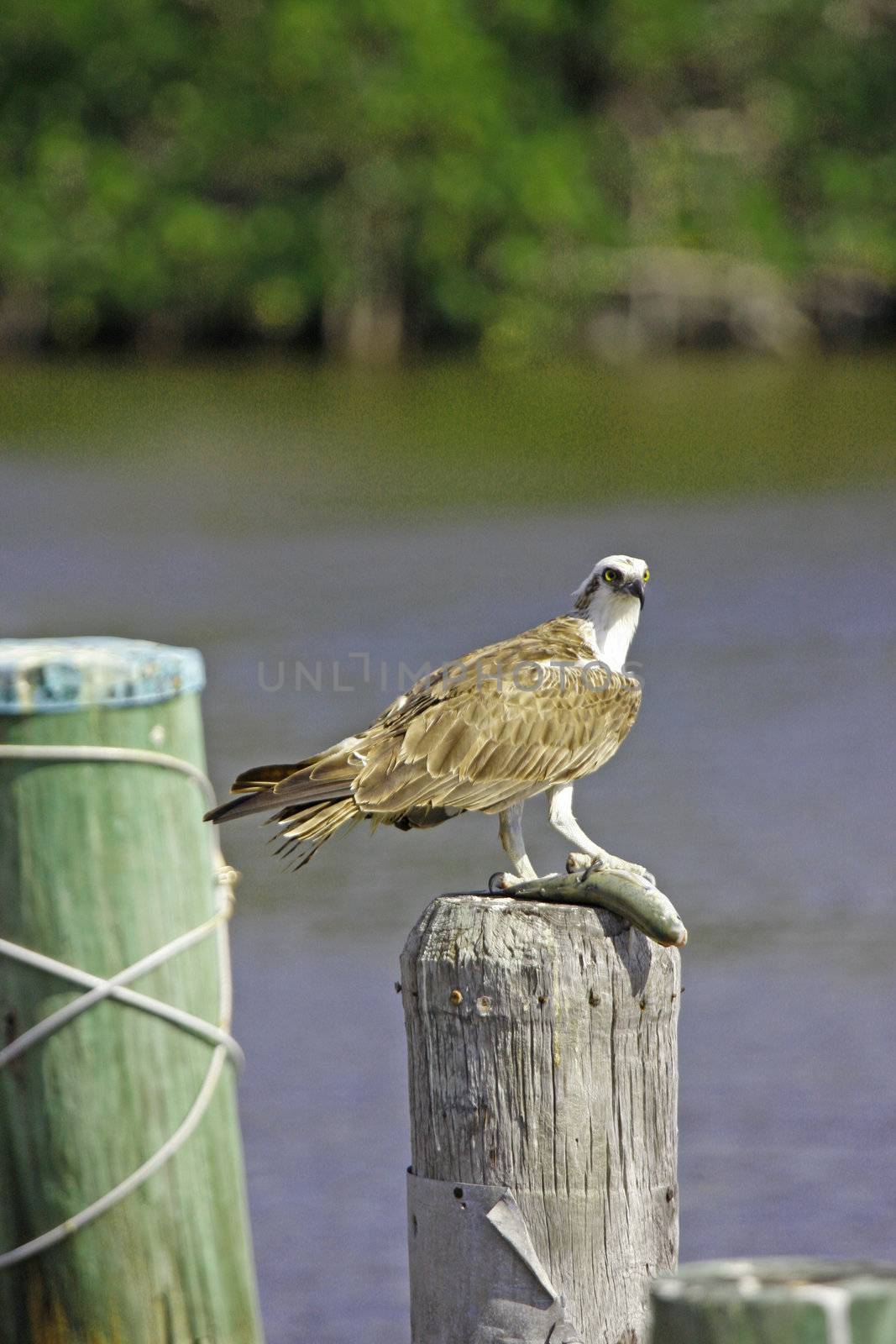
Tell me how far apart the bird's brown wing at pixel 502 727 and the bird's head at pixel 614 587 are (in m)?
0.07

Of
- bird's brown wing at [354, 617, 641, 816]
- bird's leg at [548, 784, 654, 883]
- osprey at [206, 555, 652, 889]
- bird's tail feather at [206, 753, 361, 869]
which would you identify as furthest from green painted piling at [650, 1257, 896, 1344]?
bird's brown wing at [354, 617, 641, 816]

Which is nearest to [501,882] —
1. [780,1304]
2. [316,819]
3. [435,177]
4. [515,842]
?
[316,819]

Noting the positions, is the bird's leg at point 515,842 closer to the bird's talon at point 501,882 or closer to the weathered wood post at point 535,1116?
the bird's talon at point 501,882

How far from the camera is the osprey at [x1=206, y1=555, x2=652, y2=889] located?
4516mm

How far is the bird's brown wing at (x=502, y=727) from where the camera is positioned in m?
4.73

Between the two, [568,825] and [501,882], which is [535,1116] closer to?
[501,882]

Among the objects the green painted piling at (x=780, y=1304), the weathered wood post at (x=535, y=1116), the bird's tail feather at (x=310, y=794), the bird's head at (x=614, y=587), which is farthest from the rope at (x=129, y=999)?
the green painted piling at (x=780, y=1304)

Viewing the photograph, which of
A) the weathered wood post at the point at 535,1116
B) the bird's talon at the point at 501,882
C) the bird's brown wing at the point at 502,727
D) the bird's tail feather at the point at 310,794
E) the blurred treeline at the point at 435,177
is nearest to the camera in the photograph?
the weathered wood post at the point at 535,1116

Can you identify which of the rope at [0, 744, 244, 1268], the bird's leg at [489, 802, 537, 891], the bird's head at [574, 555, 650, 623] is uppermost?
the bird's head at [574, 555, 650, 623]

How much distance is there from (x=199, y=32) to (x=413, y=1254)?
5021 cm

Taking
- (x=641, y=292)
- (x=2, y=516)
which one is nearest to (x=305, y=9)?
(x=641, y=292)

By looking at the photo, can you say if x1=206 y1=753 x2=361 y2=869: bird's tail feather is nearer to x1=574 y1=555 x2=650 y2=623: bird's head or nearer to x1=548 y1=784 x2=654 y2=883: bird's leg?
x1=548 y1=784 x2=654 y2=883: bird's leg

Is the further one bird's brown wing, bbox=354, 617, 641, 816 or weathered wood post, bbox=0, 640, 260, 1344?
bird's brown wing, bbox=354, 617, 641, 816

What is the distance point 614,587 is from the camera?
16.9 ft
